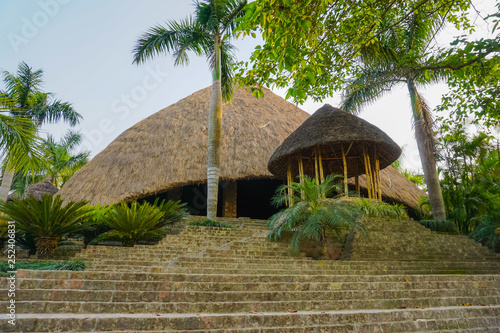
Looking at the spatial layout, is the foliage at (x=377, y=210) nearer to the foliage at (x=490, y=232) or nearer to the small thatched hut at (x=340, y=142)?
the small thatched hut at (x=340, y=142)

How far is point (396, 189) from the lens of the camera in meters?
14.8

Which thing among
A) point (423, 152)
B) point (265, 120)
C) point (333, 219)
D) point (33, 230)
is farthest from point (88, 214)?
point (423, 152)

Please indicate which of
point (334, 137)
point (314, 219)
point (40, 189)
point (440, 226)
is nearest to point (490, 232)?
point (440, 226)

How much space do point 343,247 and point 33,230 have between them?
7122mm

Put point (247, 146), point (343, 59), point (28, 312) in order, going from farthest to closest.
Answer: point (247, 146) < point (343, 59) < point (28, 312)

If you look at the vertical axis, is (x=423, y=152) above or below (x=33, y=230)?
above

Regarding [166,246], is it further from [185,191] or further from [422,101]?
[422,101]

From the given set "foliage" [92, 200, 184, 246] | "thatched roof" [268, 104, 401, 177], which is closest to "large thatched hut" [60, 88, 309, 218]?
"thatched roof" [268, 104, 401, 177]

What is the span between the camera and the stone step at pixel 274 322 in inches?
108

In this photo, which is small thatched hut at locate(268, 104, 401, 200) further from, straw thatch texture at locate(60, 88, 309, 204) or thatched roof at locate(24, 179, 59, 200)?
thatched roof at locate(24, 179, 59, 200)

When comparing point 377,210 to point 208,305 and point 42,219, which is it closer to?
point 208,305

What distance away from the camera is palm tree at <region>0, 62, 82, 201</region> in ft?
39.9

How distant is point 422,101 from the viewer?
13023mm

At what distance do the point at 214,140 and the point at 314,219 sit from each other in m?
5.38
